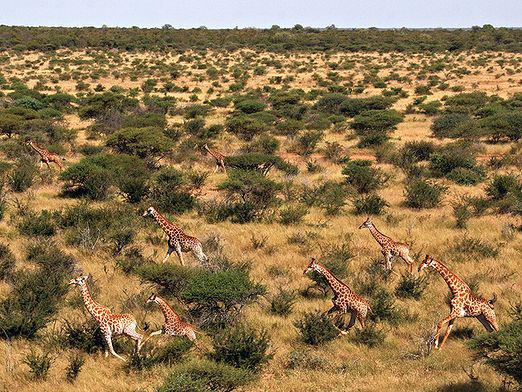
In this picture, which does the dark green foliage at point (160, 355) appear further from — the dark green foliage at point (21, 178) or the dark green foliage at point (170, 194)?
the dark green foliage at point (21, 178)

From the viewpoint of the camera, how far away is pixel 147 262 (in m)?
11.5

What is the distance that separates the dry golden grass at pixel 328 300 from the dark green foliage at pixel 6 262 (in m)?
0.26

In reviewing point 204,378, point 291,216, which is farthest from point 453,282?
point 291,216

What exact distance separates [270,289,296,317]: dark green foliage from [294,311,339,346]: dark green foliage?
0.77 m

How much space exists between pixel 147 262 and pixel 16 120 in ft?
60.6

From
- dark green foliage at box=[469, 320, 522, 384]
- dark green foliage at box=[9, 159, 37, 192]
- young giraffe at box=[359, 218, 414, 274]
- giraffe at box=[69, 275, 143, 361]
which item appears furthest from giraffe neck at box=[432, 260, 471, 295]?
dark green foliage at box=[9, 159, 37, 192]

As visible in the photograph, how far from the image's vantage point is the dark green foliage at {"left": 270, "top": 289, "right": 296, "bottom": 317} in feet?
32.1

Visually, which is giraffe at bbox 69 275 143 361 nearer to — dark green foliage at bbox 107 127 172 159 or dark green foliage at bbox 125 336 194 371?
dark green foliage at bbox 125 336 194 371

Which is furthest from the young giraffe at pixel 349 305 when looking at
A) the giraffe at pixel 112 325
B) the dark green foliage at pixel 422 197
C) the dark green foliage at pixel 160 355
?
the dark green foliage at pixel 422 197

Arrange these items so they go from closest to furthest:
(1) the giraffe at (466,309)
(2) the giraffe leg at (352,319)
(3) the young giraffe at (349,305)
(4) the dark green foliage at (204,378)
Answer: (4) the dark green foliage at (204,378) < (1) the giraffe at (466,309) < (3) the young giraffe at (349,305) < (2) the giraffe leg at (352,319)

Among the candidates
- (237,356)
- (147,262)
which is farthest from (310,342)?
(147,262)

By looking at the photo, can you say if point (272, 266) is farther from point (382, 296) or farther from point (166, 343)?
point (166, 343)

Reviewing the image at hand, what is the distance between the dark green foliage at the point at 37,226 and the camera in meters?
13.1

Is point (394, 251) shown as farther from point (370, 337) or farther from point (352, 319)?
point (370, 337)
